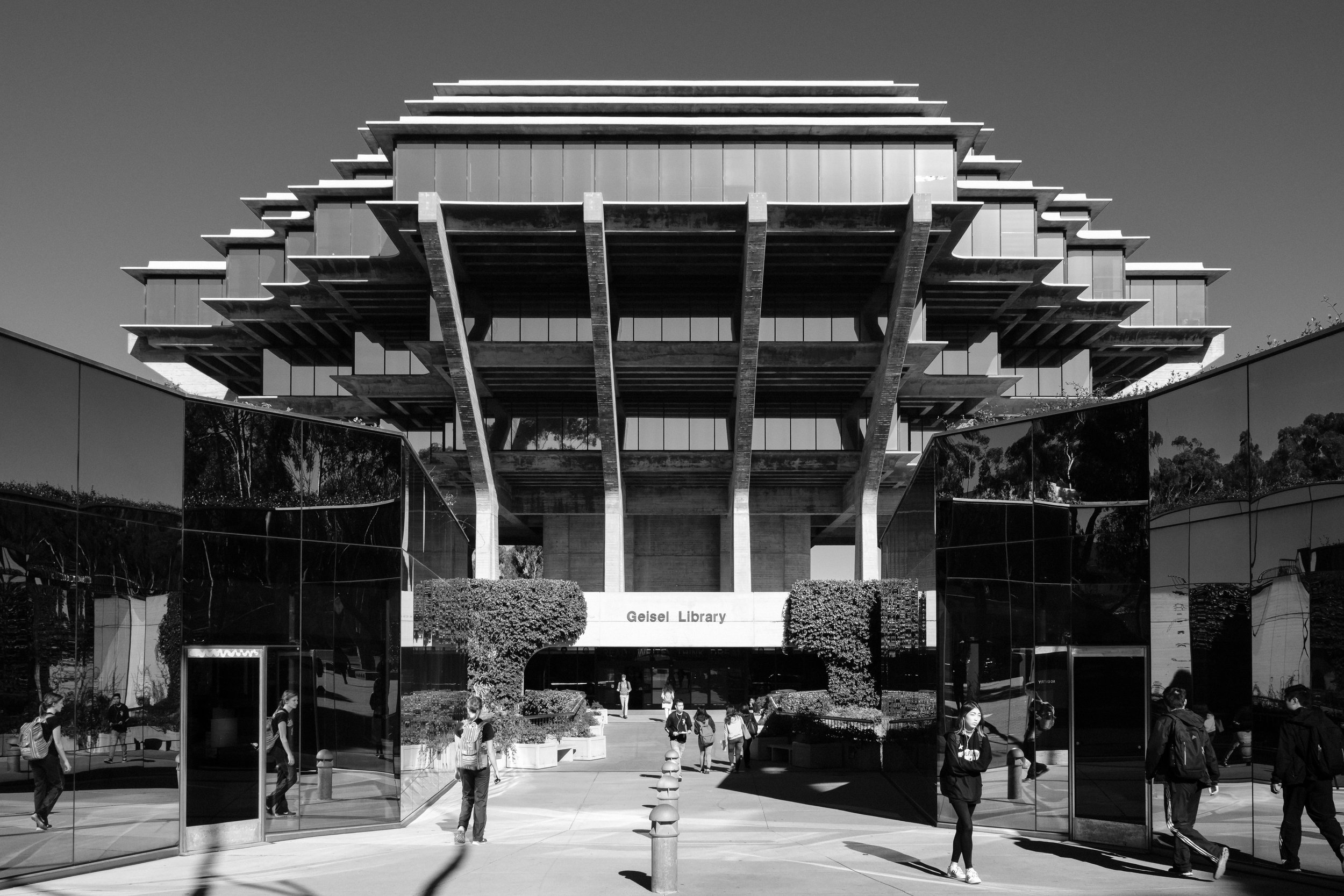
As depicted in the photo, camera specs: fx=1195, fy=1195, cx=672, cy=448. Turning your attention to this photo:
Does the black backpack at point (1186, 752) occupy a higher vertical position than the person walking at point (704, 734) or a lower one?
higher

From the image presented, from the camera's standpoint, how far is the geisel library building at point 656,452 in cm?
1145

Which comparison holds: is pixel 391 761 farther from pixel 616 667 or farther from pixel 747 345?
pixel 616 667

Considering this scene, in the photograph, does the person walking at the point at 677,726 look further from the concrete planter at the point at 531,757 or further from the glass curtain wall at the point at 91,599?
the glass curtain wall at the point at 91,599

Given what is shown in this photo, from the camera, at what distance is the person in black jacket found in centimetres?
970

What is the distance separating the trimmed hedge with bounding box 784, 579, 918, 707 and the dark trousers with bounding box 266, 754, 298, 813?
81.6ft

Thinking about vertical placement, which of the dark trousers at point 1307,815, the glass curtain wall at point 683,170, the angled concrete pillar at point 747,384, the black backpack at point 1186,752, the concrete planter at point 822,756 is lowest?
the concrete planter at point 822,756

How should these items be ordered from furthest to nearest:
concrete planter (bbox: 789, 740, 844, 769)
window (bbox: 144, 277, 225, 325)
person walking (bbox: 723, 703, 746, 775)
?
window (bbox: 144, 277, 225, 325) → person walking (bbox: 723, 703, 746, 775) → concrete planter (bbox: 789, 740, 844, 769)

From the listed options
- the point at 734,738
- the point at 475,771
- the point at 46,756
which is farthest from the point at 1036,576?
the point at 734,738

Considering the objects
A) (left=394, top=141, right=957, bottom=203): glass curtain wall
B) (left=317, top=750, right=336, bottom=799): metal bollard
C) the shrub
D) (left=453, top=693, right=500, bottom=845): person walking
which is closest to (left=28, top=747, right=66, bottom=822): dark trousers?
(left=317, top=750, right=336, bottom=799): metal bollard

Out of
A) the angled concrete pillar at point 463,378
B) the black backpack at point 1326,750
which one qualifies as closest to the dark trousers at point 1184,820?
the black backpack at point 1326,750

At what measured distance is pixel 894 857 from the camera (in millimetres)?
12148

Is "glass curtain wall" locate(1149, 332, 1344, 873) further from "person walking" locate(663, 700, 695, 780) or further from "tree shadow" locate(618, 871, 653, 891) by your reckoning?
"person walking" locate(663, 700, 695, 780)

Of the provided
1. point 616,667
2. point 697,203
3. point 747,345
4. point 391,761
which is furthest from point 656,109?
point 391,761

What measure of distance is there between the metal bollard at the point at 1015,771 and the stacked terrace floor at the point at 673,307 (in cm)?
2782
